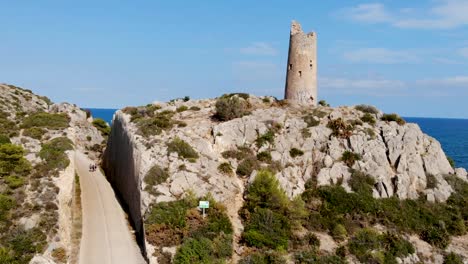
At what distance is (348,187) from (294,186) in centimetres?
543

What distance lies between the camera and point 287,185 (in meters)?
39.0

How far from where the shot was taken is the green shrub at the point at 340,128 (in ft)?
147

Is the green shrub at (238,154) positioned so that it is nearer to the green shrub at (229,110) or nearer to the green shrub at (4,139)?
the green shrub at (229,110)

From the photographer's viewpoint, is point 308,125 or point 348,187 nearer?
point 348,187

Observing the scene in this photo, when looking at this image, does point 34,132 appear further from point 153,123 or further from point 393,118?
point 393,118

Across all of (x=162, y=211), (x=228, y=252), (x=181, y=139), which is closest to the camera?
(x=228, y=252)

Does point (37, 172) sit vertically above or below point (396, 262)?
above

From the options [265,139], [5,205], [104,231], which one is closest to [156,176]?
[104,231]

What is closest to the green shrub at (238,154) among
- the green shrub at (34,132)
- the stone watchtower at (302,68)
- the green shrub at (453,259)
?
the stone watchtower at (302,68)

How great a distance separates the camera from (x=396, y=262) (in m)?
33.2

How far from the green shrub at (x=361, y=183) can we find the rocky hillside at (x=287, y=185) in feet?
0.33

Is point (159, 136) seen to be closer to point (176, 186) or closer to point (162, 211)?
point (176, 186)

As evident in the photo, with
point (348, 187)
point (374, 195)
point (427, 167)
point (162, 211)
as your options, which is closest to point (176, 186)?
point (162, 211)

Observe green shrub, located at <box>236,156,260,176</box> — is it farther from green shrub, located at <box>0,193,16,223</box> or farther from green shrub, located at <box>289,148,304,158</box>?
green shrub, located at <box>0,193,16,223</box>
